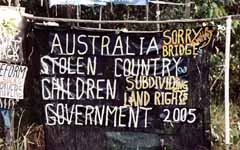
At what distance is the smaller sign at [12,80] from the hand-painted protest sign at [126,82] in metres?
0.22

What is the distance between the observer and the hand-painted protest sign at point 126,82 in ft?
19.0

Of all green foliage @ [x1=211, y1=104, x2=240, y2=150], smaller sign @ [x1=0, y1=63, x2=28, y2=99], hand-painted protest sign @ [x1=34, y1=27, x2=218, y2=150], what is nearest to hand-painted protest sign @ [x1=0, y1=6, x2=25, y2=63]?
smaller sign @ [x1=0, y1=63, x2=28, y2=99]

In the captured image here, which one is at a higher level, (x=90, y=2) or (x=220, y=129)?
(x=90, y=2)

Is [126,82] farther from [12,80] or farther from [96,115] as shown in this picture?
[12,80]

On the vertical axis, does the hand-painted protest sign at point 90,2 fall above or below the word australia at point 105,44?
above

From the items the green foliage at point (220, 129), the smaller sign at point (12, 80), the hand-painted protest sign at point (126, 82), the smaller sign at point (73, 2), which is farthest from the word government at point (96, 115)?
the smaller sign at point (73, 2)

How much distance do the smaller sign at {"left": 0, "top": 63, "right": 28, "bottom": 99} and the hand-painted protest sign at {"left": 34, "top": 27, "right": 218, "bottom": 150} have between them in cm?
22

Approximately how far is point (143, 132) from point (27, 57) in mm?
1459

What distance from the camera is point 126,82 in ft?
19.1

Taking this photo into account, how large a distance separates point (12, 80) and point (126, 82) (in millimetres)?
1185

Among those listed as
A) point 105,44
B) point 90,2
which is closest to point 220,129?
point 105,44

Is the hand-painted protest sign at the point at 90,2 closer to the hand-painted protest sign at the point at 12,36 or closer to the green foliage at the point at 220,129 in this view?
the hand-painted protest sign at the point at 12,36

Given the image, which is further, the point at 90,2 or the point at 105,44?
the point at 90,2

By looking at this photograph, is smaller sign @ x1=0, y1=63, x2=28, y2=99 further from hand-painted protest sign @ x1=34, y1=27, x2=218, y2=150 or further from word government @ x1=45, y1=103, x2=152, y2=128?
word government @ x1=45, y1=103, x2=152, y2=128
